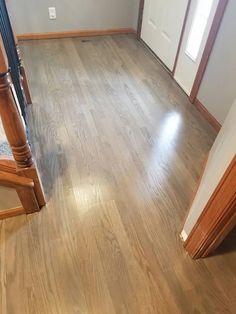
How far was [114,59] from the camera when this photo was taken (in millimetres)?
2633

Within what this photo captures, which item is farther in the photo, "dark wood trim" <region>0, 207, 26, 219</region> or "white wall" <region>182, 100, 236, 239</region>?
"dark wood trim" <region>0, 207, 26, 219</region>

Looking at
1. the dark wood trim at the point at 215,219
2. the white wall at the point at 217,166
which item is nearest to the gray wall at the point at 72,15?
the white wall at the point at 217,166

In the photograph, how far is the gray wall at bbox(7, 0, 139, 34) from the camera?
2.62 metres

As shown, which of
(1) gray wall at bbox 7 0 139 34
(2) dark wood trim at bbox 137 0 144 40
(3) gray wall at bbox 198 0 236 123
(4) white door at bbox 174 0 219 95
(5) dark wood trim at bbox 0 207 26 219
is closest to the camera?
(5) dark wood trim at bbox 0 207 26 219

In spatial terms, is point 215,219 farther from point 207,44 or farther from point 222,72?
point 207,44

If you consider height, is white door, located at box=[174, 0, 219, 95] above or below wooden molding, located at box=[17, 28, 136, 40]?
above

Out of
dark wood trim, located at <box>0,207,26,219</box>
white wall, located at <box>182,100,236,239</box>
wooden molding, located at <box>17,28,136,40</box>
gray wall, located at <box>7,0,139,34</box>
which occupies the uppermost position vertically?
white wall, located at <box>182,100,236,239</box>

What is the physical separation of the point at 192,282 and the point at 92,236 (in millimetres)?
518

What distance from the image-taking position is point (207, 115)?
1.98 metres

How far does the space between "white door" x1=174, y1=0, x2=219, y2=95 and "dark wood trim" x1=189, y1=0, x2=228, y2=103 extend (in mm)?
59

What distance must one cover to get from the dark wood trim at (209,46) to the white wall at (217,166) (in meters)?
1.05

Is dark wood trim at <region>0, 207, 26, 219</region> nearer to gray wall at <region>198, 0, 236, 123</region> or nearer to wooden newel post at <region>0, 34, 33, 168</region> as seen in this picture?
wooden newel post at <region>0, 34, 33, 168</region>

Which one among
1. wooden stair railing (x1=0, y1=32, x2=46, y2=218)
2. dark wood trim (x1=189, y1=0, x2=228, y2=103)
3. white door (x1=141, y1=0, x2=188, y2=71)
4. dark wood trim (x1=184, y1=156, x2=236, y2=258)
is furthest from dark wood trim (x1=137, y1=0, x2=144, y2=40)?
dark wood trim (x1=184, y1=156, x2=236, y2=258)

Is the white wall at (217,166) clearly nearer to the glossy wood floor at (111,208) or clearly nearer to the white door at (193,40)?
the glossy wood floor at (111,208)
